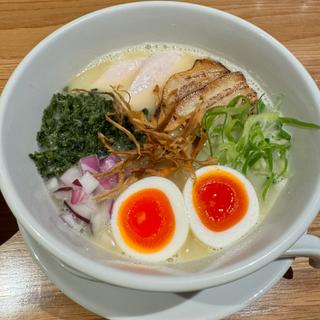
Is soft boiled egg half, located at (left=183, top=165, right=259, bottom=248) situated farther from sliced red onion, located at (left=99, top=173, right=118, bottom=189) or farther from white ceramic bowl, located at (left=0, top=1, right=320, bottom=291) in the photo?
sliced red onion, located at (left=99, top=173, right=118, bottom=189)

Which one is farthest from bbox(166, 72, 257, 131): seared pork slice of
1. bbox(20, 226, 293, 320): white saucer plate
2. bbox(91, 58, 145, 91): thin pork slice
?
bbox(20, 226, 293, 320): white saucer plate

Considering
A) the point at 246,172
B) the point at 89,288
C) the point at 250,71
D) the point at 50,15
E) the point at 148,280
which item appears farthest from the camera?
the point at 50,15

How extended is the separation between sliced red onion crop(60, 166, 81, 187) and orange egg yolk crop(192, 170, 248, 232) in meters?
0.32

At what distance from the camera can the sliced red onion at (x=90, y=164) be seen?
4.16 feet

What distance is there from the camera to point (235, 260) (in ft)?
3.45

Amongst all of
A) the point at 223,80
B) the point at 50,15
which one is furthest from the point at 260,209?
the point at 50,15

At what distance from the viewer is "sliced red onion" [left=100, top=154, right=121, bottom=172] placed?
4.19ft

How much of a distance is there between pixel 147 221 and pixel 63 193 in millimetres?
247

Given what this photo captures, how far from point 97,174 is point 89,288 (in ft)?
0.95

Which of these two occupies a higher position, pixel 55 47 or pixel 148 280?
pixel 55 47

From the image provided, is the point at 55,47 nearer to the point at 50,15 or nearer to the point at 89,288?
the point at 50,15

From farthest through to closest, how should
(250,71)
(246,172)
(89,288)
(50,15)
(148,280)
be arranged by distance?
(50,15) → (250,71) → (246,172) → (89,288) → (148,280)

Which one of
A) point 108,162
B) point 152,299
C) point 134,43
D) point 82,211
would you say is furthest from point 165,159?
point 134,43

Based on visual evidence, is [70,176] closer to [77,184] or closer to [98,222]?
[77,184]
